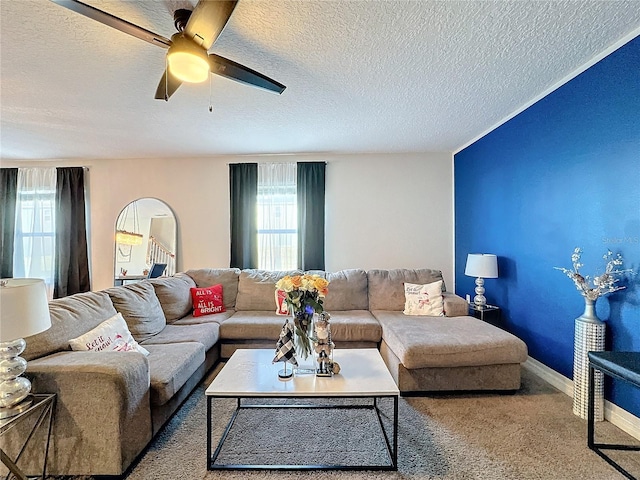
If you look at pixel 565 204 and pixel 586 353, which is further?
pixel 565 204

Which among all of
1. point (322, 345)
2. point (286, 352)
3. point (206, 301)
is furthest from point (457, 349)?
point (206, 301)

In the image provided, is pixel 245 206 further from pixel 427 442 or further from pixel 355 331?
pixel 427 442

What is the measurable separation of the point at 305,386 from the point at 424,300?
205 cm

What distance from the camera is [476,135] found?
12.7 ft

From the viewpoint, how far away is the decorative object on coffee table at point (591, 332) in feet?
6.93

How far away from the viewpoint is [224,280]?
Result: 3879mm

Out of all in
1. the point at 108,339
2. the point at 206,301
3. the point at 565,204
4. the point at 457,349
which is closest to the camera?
the point at 108,339

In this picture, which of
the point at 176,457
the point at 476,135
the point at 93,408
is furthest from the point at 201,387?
the point at 476,135

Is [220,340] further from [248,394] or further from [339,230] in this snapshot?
[339,230]

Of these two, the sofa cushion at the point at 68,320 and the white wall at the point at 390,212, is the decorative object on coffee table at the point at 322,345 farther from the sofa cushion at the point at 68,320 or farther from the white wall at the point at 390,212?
the white wall at the point at 390,212

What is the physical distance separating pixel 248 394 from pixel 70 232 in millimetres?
4593

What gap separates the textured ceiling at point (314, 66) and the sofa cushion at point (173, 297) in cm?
171

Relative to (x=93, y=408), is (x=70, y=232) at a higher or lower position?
higher

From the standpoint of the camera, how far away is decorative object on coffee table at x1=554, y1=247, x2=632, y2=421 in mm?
2113
